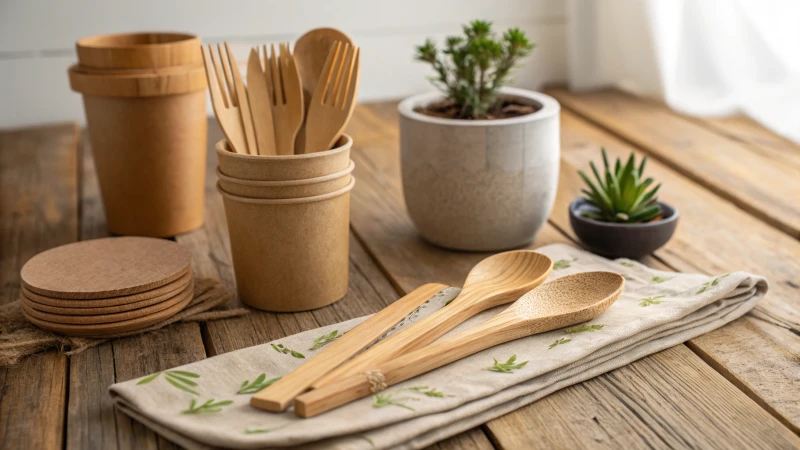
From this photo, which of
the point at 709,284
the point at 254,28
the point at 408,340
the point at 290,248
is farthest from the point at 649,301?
the point at 254,28

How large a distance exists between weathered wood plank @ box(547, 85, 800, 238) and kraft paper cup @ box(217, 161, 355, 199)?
67cm

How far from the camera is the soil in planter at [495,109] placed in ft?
3.56

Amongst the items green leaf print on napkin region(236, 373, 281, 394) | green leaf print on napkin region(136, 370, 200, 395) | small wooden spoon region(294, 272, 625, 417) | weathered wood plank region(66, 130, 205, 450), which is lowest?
weathered wood plank region(66, 130, 205, 450)

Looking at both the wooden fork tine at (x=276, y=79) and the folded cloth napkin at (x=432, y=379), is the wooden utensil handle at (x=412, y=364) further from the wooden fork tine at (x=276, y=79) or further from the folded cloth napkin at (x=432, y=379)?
the wooden fork tine at (x=276, y=79)

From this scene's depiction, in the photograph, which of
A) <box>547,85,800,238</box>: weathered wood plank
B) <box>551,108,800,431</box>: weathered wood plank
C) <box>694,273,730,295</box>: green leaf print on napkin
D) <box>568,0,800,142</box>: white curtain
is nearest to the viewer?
<box>551,108,800,431</box>: weathered wood plank

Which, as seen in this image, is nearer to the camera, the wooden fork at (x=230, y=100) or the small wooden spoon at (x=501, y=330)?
the small wooden spoon at (x=501, y=330)

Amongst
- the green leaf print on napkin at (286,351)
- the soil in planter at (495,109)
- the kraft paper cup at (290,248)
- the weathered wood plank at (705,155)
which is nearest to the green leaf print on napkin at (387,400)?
the green leaf print on napkin at (286,351)

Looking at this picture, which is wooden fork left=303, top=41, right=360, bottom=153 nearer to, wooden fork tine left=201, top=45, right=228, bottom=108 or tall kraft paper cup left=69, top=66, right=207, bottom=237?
wooden fork tine left=201, top=45, right=228, bottom=108

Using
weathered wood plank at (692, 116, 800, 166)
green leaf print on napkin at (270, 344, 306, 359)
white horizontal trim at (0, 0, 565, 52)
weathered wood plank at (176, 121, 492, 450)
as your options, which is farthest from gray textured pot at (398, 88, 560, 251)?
white horizontal trim at (0, 0, 565, 52)

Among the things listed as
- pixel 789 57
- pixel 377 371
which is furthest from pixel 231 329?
pixel 789 57

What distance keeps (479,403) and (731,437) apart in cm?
21

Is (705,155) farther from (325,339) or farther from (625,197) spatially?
(325,339)

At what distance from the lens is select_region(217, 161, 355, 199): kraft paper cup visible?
2.83ft

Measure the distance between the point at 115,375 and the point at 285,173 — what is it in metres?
0.26
